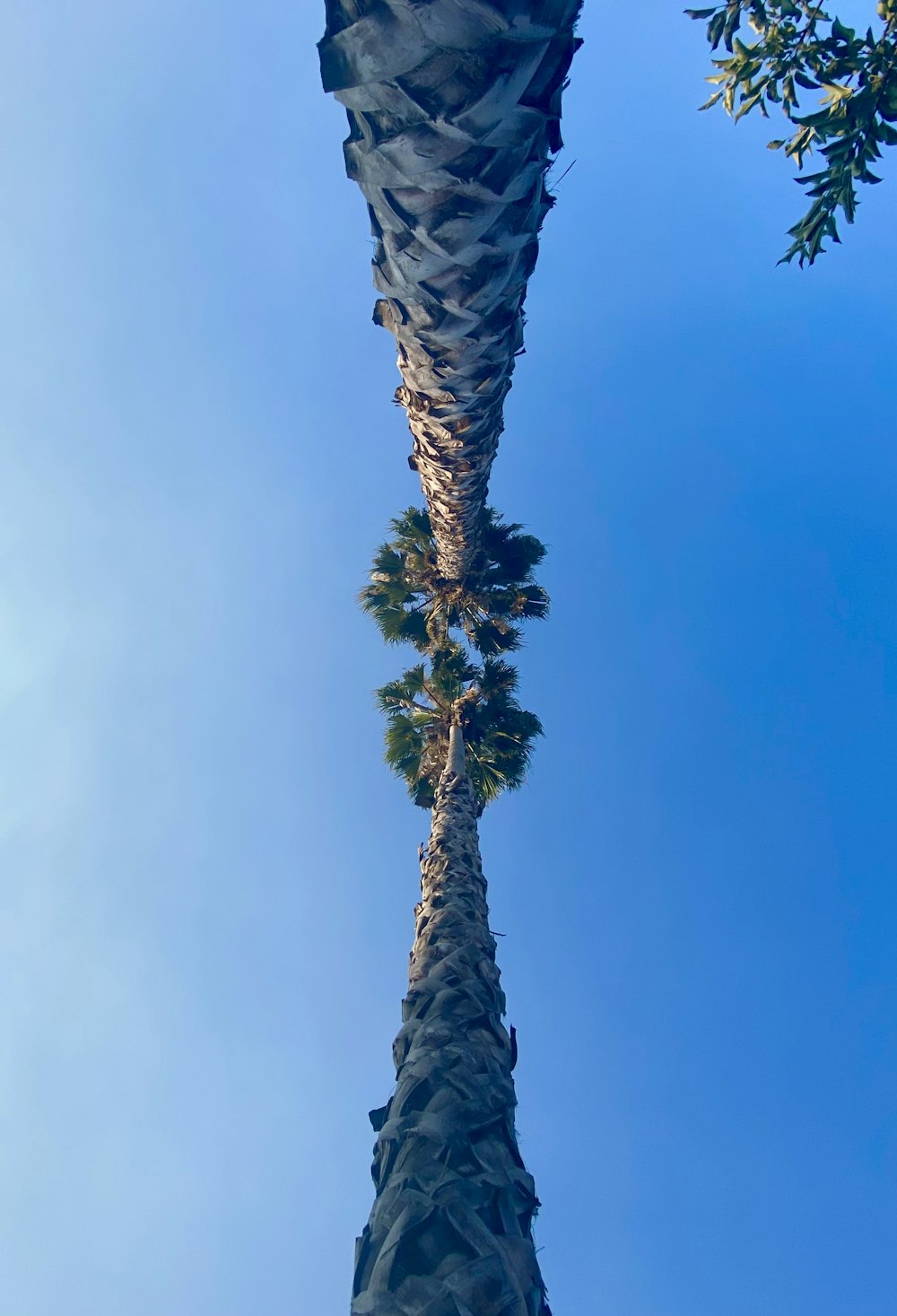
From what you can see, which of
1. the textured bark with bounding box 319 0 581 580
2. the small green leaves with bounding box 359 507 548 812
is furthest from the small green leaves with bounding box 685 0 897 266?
the small green leaves with bounding box 359 507 548 812

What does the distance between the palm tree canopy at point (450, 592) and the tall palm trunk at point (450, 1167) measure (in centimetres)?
1000

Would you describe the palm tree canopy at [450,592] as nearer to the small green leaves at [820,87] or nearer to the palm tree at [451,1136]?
the palm tree at [451,1136]

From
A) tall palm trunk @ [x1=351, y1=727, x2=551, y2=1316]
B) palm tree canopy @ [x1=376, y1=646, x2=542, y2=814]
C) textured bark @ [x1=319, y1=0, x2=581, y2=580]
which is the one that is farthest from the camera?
palm tree canopy @ [x1=376, y1=646, x2=542, y2=814]

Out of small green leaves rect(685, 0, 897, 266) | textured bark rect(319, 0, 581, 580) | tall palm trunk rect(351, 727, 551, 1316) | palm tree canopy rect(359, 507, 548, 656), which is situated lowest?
tall palm trunk rect(351, 727, 551, 1316)

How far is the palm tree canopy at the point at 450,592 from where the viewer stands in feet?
51.9

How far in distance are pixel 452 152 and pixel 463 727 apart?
11.8 m

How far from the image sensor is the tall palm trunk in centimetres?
335

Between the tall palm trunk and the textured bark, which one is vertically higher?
the textured bark

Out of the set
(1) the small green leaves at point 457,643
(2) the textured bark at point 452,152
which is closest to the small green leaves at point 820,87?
(2) the textured bark at point 452,152

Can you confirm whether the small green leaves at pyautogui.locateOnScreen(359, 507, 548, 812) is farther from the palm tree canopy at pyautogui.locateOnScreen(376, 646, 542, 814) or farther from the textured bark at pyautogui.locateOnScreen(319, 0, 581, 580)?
the textured bark at pyautogui.locateOnScreen(319, 0, 581, 580)

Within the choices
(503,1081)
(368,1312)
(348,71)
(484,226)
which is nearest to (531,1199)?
(503,1081)

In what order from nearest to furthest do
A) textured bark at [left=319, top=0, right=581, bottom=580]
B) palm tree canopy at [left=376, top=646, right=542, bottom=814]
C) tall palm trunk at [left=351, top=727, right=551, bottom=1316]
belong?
textured bark at [left=319, top=0, right=581, bottom=580] → tall palm trunk at [left=351, top=727, right=551, bottom=1316] → palm tree canopy at [left=376, top=646, right=542, bottom=814]

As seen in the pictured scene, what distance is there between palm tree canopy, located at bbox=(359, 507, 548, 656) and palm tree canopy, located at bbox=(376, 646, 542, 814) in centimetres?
60

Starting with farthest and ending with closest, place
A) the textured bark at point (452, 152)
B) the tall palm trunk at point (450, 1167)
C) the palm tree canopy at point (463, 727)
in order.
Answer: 1. the palm tree canopy at point (463, 727)
2. the tall palm trunk at point (450, 1167)
3. the textured bark at point (452, 152)
